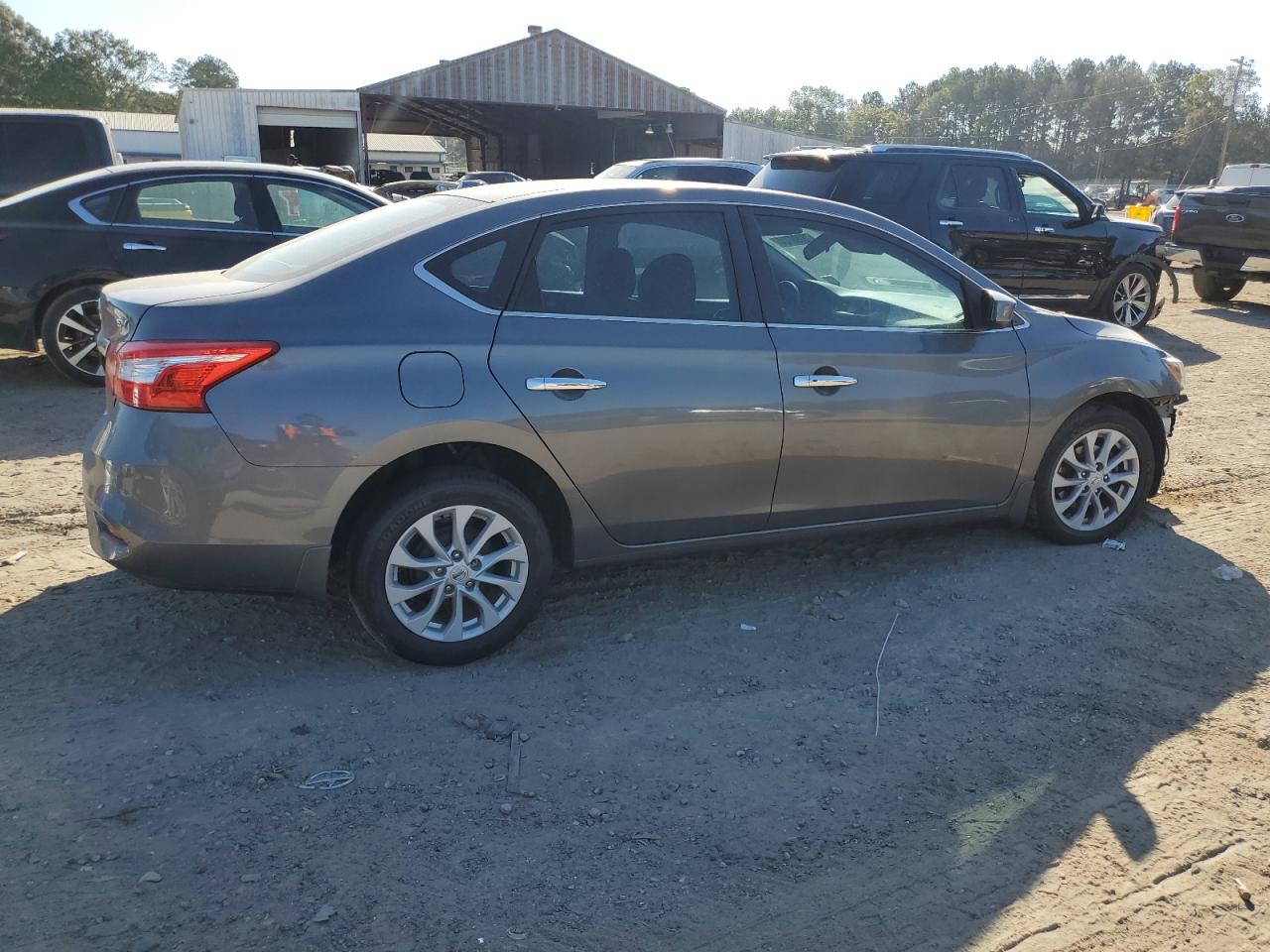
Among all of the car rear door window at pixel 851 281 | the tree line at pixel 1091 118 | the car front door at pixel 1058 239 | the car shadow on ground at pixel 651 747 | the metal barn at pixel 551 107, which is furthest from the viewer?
the tree line at pixel 1091 118

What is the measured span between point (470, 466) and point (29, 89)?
92.3 meters

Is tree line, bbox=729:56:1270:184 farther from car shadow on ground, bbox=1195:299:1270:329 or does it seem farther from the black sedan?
the black sedan

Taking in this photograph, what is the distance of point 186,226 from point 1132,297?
9.81 meters

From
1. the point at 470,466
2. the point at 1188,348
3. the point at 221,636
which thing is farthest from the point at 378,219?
the point at 1188,348

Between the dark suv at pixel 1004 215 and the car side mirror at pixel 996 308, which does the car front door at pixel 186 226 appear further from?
the car side mirror at pixel 996 308

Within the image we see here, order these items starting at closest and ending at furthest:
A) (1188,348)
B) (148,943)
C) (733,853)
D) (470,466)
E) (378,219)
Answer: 1. (148,943)
2. (733,853)
3. (470,466)
4. (378,219)
5. (1188,348)

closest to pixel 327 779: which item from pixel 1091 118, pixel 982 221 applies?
pixel 982 221

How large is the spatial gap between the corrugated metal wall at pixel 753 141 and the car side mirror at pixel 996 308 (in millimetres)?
34204

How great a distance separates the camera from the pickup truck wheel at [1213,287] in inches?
581

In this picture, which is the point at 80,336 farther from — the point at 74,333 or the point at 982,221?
the point at 982,221

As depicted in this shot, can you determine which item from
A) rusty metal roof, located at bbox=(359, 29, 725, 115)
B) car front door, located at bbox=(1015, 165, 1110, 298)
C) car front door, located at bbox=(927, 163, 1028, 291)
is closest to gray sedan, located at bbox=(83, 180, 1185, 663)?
car front door, located at bbox=(927, 163, 1028, 291)

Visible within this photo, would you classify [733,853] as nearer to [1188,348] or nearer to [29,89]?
[1188,348]

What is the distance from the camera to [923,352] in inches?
176

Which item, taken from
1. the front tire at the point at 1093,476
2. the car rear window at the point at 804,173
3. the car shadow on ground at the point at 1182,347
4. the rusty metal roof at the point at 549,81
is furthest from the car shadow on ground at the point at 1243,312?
the rusty metal roof at the point at 549,81
